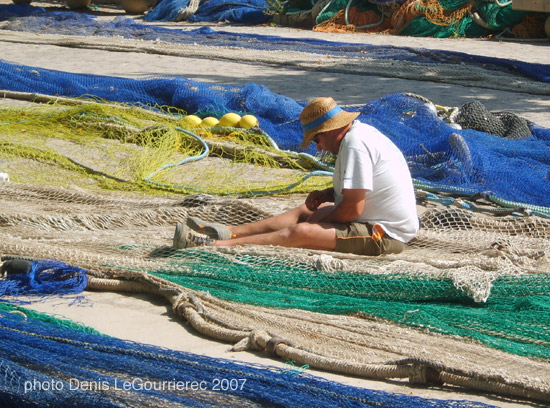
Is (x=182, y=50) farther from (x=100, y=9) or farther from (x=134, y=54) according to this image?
(x=100, y=9)

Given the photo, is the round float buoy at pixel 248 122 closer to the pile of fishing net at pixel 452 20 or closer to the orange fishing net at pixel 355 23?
the pile of fishing net at pixel 452 20

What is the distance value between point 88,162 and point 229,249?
2.92m

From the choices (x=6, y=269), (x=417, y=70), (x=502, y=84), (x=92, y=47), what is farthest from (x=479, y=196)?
(x=92, y=47)

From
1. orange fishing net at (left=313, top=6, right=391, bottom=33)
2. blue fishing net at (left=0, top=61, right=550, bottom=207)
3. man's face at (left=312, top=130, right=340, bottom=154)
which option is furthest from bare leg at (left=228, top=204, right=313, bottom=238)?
orange fishing net at (left=313, top=6, right=391, bottom=33)

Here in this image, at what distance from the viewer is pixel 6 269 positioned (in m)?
4.28

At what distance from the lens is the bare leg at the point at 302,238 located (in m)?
4.57

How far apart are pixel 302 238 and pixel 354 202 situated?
1.21 ft

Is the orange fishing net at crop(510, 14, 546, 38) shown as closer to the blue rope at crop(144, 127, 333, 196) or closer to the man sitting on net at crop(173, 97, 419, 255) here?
the blue rope at crop(144, 127, 333, 196)

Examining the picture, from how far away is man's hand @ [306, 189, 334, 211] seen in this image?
Answer: 493 centimetres

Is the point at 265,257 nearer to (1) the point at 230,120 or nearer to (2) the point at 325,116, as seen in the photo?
(2) the point at 325,116

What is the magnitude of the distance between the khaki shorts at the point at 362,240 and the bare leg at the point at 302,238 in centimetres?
5

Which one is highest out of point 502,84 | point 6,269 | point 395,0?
point 395,0

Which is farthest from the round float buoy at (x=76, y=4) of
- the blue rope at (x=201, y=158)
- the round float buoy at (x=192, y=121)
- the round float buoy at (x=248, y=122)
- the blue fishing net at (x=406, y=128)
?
the blue rope at (x=201, y=158)

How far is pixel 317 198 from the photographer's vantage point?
16.2ft
